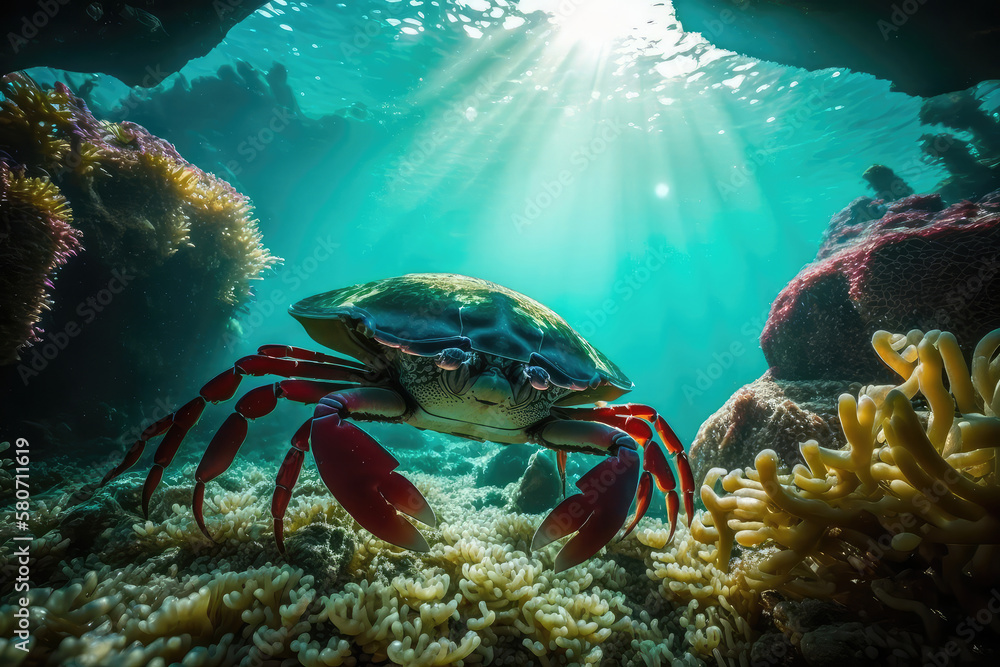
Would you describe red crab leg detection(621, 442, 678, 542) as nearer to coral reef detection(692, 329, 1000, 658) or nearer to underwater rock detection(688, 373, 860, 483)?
coral reef detection(692, 329, 1000, 658)

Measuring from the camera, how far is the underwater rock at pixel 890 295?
3773 mm

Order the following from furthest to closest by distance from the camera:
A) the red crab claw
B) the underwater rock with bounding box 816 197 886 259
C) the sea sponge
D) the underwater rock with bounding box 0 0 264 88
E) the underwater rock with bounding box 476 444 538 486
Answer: the underwater rock with bounding box 476 444 538 486 → the underwater rock with bounding box 816 197 886 259 → the underwater rock with bounding box 0 0 264 88 → the sea sponge → the red crab claw

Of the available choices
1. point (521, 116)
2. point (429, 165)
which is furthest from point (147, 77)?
point (429, 165)

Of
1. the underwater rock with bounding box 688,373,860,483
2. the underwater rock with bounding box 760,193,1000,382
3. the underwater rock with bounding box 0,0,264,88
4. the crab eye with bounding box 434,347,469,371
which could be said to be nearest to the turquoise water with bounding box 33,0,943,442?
the underwater rock with bounding box 0,0,264,88

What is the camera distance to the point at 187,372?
7.69m

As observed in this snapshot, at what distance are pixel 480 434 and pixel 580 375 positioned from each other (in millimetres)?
982

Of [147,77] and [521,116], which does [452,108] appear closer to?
[521,116]

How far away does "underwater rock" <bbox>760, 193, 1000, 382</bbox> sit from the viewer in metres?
3.77

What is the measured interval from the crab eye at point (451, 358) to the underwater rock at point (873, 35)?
9675 mm

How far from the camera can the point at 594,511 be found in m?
2.12

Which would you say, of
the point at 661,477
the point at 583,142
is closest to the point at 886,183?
the point at 661,477

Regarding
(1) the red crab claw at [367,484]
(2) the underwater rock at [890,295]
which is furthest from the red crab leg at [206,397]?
(2) the underwater rock at [890,295]

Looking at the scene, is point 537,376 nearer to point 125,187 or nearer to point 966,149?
point 125,187

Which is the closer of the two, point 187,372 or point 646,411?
point 646,411
